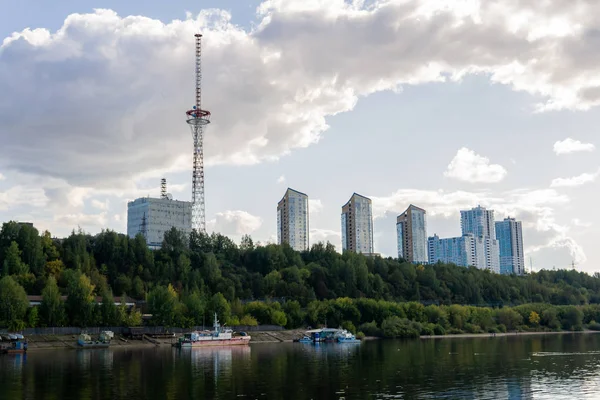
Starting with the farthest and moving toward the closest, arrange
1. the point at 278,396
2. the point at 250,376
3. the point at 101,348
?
1. the point at 101,348
2. the point at 250,376
3. the point at 278,396

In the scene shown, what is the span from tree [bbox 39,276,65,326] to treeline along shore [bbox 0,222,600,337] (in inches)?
6.6

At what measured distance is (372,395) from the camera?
49.0 metres

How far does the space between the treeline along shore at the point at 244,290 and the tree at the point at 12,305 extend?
16 cm

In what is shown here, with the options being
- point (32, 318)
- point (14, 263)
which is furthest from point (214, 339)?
point (14, 263)

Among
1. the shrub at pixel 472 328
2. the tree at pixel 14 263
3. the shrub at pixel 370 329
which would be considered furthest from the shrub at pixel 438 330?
the tree at pixel 14 263

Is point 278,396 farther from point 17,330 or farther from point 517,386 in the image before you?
point 17,330

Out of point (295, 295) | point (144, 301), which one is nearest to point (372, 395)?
point (144, 301)

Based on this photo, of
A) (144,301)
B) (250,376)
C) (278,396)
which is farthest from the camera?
(144,301)

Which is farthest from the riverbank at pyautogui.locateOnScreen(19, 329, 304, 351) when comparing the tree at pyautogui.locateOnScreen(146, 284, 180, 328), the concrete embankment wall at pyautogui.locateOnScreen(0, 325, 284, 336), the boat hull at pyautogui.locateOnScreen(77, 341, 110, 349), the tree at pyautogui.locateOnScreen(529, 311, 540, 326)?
the tree at pyautogui.locateOnScreen(529, 311, 540, 326)

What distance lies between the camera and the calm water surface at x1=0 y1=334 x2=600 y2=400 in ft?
165

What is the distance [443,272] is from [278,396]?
152 metres

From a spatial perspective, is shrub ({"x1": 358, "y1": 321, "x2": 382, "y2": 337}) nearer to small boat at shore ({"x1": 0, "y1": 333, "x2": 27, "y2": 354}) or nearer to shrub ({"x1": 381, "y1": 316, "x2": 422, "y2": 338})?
shrub ({"x1": 381, "y1": 316, "x2": 422, "y2": 338})

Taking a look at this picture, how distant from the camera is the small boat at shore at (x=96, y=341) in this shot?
107m

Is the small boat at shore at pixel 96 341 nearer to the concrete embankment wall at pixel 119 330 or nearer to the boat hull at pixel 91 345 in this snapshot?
the boat hull at pixel 91 345
